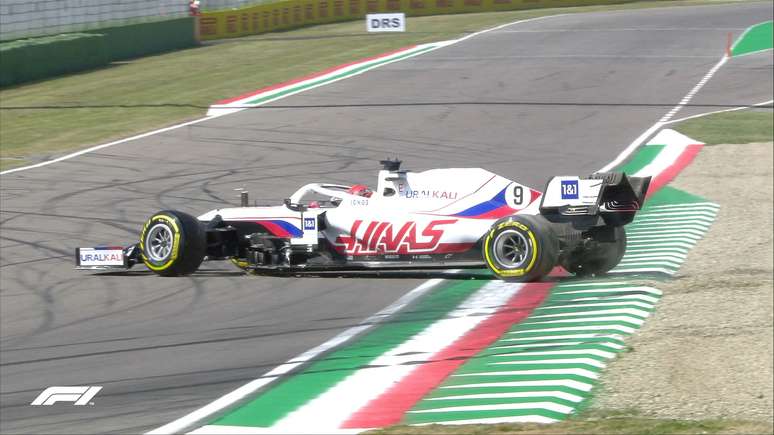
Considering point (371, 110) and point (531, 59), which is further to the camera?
point (531, 59)

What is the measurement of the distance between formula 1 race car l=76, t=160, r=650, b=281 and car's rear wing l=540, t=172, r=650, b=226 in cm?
1

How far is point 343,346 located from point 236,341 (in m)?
1.15

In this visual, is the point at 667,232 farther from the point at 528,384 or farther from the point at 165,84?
the point at 165,84

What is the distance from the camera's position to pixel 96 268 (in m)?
15.2

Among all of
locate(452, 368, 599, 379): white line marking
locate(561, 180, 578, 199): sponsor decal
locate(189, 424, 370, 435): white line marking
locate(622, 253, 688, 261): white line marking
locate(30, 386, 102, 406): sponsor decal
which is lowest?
locate(30, 386, 102, 406): sponsor decal

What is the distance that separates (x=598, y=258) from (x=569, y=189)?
4.05 feet

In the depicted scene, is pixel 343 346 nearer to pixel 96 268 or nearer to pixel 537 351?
pixel 537 351

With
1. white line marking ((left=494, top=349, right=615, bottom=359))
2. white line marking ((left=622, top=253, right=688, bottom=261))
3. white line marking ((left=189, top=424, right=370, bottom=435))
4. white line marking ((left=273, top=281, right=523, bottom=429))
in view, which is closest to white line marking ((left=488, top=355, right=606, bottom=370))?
white line marking ((left=494, top=349, right=615, bottom=359))

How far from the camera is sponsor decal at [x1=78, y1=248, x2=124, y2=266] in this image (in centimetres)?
1501

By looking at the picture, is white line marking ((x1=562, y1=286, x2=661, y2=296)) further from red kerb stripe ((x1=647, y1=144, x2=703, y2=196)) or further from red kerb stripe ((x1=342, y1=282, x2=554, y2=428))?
red kerb stripe ((x1=647, y1=144, x2=703, y2=196))

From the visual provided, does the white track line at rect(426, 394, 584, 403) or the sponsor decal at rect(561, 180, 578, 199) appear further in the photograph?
the sponsor decal at rect(561, 180, 578, 199)

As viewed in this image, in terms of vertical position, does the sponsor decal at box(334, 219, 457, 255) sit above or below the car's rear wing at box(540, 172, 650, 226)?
below

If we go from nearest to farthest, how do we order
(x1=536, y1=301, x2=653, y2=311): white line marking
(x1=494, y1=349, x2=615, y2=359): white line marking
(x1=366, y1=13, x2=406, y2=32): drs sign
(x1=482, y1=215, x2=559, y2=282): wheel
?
(x1=494, y1=349, x2=615, y2=359): white line marking → (x1=536, y1=301, x2=653, y2=311): white line marking → (x1=482, y1=215, x2=559, y2=282): wheel → (x1=366, y1=13, x2=406, y2=32): drs sign

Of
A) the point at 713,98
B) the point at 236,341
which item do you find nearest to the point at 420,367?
the point at 236,341
